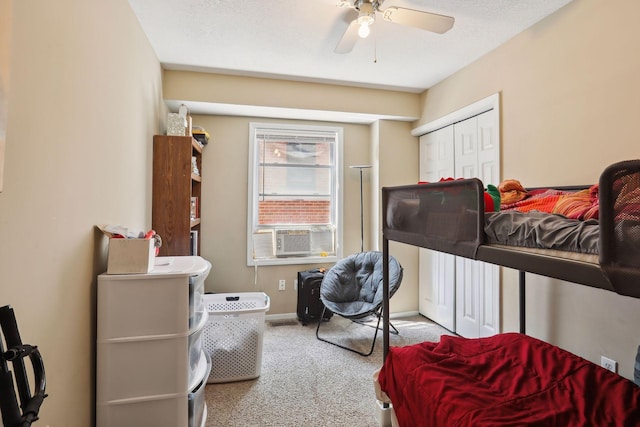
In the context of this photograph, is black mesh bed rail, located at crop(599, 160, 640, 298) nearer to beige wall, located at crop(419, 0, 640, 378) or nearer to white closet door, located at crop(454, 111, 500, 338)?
beige wall, located at crop(419, 0, 640, 378)

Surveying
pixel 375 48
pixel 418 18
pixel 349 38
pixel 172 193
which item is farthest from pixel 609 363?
pixel 172 193

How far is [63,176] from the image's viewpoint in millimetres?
1271

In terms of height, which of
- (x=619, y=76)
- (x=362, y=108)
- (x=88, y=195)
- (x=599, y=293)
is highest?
(x=362, y=108)

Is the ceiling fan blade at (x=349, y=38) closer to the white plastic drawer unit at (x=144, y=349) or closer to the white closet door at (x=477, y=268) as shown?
the white closet door at (x=477, y=268)

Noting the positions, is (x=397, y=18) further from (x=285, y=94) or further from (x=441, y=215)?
(x=285, y=94)

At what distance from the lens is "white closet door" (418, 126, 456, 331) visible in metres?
3.16

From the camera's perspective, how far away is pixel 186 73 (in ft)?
9.51

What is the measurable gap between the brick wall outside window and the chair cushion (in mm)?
756

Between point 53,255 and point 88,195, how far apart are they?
36 centimetres

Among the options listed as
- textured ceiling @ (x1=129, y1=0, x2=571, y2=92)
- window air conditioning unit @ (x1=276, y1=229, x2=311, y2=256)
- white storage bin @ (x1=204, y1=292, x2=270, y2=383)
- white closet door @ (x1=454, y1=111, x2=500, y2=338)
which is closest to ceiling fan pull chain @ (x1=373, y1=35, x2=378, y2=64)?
textured ceiling @ (x1=129, y1=0, x2=571, y2=92)

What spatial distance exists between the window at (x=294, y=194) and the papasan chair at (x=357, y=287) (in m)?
Result: 0.55

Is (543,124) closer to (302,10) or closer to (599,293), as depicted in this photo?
(599,293)

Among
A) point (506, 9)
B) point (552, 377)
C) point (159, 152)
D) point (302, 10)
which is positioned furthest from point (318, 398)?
point (506, 9)

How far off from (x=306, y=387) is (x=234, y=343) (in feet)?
1.95
